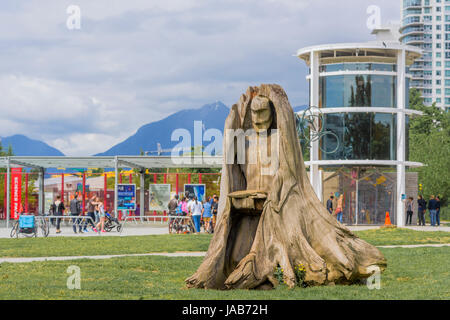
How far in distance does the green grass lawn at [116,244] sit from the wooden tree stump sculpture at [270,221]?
7992 mm

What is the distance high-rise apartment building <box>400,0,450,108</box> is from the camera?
13762 centimetres

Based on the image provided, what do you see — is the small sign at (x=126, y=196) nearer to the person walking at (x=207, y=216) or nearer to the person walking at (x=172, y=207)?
the person walking at (x=172, y=207)

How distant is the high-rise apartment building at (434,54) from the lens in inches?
5418

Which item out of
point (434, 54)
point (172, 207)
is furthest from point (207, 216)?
point (434, 54)

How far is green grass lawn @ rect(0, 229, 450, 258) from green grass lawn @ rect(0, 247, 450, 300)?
2962 millimetres

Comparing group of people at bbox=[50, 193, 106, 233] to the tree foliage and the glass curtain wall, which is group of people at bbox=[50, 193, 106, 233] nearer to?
the glass curtain wall

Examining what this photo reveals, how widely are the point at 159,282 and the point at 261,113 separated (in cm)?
322

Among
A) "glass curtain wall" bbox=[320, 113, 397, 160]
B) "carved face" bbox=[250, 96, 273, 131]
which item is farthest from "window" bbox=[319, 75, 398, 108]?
"carved face" bbox=[250, 96, 273, 131]

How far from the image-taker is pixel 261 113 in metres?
10.3

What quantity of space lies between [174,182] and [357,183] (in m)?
10.8

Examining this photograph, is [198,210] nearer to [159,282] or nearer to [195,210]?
[195,210]
